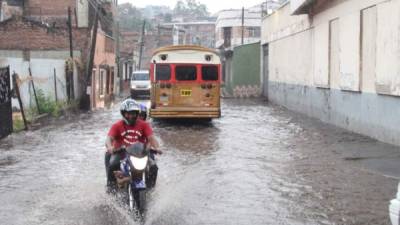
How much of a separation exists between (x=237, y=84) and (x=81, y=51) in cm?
1808

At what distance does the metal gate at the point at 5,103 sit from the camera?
664 inches

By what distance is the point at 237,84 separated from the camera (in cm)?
4762

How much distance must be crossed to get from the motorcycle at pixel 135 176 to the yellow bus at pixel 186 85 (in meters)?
13.1

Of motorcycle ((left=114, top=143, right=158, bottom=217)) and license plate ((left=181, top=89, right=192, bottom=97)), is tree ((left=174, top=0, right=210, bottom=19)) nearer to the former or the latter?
license plate ((left=181, top=89, right=192, bottom=97))

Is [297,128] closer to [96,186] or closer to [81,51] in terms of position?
[96,186]

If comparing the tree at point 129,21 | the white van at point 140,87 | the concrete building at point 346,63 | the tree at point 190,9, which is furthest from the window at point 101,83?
the tree at point 190,9

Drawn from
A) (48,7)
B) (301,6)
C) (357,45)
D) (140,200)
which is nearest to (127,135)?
(140,200)

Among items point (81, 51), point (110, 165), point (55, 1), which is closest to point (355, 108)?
point (110, 165)

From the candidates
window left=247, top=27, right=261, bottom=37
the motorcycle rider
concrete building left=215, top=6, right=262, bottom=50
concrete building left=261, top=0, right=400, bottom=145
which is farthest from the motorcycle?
window left=247, top=27, right=261, bottom=37

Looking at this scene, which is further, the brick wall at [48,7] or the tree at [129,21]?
the tree at [129,21]

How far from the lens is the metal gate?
1688cm


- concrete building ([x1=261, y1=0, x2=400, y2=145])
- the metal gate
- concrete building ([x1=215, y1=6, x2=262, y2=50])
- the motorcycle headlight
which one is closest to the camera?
the motorcycle headlight

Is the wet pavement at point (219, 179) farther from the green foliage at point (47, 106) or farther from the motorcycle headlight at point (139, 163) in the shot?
the green foliage at point (47, 106)

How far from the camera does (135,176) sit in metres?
7.89
